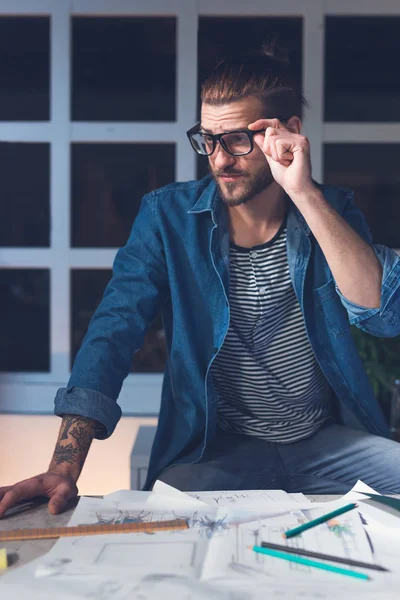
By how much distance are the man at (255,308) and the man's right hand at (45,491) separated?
0.38 meters

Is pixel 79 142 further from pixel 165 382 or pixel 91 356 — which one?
pixel 91 356

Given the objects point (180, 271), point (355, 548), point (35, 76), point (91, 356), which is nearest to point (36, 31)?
point (35, 76)

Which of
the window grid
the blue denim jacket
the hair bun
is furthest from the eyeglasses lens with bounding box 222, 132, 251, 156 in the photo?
the window grid

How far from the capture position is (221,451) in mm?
1482

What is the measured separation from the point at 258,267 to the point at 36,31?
238 cm

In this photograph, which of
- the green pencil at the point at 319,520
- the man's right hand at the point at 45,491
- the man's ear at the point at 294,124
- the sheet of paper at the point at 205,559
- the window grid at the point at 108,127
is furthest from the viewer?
the window grid at the point at 108,127

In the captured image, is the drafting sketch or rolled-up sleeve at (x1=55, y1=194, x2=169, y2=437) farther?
rolled-up sleeve at (x1=55, y1=194, x2=169, y2=437)

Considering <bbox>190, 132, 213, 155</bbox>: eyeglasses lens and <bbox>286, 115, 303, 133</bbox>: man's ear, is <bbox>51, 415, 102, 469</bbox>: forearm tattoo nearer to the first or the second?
<bbox>190, 132, 213, 155</bbox>: eyeglasses lens

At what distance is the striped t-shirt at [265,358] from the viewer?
1.54m

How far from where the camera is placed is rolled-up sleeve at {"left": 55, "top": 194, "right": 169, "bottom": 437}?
123 cm

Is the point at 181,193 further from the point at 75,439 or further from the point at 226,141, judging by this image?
the point at 75,439

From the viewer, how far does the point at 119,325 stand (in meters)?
Answer: 1.41

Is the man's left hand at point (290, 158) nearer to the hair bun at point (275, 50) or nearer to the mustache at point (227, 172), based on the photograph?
the mustache at point (227, 172)

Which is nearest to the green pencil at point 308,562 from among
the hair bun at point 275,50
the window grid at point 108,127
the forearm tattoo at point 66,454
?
the forearm tattoo at point 66,454
